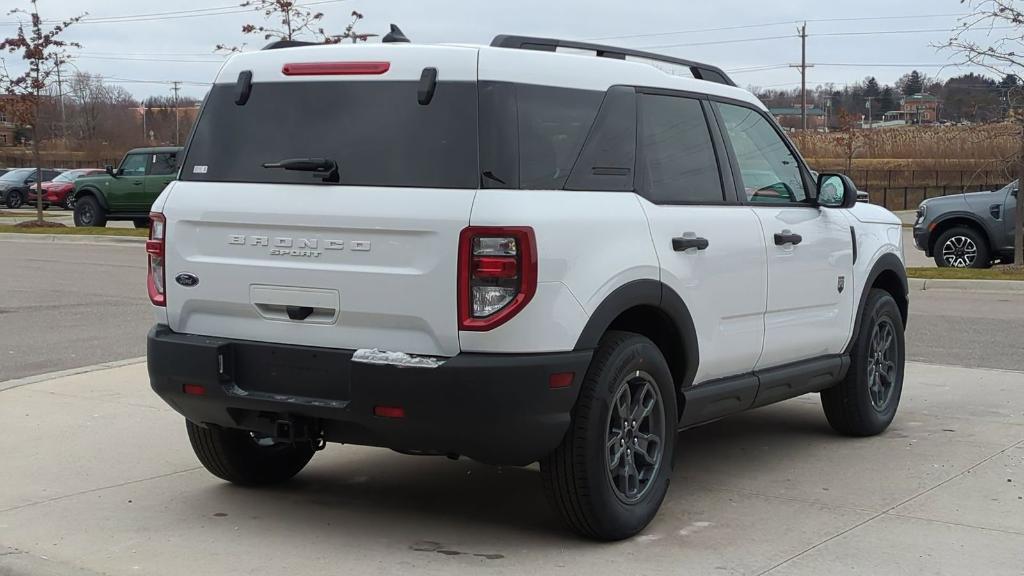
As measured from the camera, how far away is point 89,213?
29875 mm


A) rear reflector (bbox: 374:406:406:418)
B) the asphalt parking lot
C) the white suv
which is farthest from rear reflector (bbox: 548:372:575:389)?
the asphalt parking lot

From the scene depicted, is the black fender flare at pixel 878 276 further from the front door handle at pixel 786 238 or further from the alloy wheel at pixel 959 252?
the alloy wheel at pixel 959 252

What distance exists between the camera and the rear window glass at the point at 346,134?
494 centimetres

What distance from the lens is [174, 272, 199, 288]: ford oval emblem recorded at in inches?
214

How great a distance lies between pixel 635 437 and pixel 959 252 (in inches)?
610

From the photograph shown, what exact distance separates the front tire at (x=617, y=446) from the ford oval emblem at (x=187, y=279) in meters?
1.67

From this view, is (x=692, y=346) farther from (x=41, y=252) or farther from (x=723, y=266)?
(x=41, y=252)

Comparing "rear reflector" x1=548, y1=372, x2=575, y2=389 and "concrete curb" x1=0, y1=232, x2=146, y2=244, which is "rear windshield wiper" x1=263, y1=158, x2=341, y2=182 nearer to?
"rear reflector" x1=548, y1=372, x2=575, y2=389

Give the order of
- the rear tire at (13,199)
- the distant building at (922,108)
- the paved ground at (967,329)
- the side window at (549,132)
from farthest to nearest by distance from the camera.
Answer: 1. the distant building at (922,108)
2. the rear tire at (13,199)
3. the paved ground at (967,329)
4. the side window at (549,132)

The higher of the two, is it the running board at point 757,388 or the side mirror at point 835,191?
the side mirror at point 835,191

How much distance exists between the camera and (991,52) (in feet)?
60.1

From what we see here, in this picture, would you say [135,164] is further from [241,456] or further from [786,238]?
[786,238]

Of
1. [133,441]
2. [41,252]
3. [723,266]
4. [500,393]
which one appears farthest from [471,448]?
[41,252]

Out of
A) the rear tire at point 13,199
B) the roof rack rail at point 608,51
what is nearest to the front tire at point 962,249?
the roof rack rail at point 608,51
